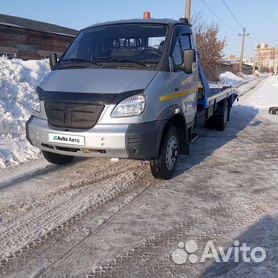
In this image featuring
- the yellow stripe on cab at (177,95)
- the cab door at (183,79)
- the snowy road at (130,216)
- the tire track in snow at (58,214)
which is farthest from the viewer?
the cab door at (183,79)

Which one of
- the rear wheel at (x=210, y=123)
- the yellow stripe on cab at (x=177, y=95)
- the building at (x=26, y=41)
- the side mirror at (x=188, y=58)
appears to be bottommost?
the rear wheel at (x=210, y=123)

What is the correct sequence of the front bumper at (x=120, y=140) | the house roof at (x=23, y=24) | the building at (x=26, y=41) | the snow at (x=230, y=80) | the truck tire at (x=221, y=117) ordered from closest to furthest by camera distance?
the front bumper at (x=120, y=140) → the truck tire at (x=221, y=117) → the building at (x=26, y=41) → the house roof at (x=23, y=24) → the snow at (x=230, y=80)

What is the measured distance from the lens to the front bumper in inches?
147

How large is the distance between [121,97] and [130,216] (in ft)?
4.51

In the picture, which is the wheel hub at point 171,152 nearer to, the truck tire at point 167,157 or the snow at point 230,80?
the truck tire at point 167,157

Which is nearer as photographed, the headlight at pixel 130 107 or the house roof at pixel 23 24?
the headlight at pixel 130 107

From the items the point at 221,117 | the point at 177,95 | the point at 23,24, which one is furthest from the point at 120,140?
the point at 23,24

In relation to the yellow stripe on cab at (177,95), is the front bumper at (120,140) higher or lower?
lower

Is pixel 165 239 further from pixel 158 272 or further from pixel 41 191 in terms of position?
pixel 41 191

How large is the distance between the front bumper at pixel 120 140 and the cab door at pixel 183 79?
0.86 metres

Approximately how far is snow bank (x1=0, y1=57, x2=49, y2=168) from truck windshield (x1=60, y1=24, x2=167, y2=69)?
72.0 inches

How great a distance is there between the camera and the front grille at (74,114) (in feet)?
12.5

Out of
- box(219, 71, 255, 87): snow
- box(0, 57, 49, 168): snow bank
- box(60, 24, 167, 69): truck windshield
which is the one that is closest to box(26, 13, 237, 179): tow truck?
box(60, 24, 167, 69): truck windshield

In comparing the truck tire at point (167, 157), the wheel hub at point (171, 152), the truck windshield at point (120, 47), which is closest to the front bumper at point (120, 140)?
the truck tire at point (167, 157)
